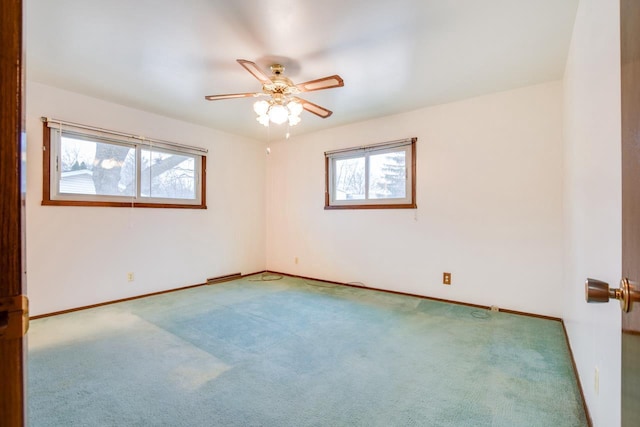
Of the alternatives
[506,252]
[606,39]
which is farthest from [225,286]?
[606,39]

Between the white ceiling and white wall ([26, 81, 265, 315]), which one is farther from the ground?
the white ceiling

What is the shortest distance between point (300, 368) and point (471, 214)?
7.89 feet

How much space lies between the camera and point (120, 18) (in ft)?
6.25

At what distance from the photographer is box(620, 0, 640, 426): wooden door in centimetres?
54

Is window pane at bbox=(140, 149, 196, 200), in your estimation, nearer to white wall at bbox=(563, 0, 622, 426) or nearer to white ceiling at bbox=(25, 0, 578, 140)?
white ceiling at bbox=(25, 0, 578, 140)

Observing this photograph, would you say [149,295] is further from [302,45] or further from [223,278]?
[302,45]

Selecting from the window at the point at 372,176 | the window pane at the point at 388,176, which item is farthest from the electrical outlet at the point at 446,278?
the window pane at the point at 388,176

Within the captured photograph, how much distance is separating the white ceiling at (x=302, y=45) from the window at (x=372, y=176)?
776mm

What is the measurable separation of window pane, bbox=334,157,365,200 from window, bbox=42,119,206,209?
196cm

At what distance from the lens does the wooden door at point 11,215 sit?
39 centimetres

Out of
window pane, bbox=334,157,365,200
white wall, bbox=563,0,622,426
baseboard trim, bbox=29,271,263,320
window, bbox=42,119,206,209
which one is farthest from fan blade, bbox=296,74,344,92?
baseboard trim, bbox=29,271,263,320

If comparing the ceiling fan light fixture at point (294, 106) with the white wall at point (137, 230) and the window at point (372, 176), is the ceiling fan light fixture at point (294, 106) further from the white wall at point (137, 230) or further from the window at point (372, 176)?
the white wall at point (137, 230)

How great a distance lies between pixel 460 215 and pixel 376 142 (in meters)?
1.42

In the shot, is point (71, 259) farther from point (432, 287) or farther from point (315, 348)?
point (432, 287)
